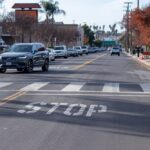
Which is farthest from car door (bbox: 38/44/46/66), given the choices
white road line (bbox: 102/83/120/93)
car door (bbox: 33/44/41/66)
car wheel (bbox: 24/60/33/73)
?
white road line (bbox: 102/83/120/93)

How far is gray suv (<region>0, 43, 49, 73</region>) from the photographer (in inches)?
1296

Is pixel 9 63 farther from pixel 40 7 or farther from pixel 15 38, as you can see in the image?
pixel 40 7

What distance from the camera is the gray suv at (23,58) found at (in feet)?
108

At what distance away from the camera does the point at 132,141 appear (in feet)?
34.1

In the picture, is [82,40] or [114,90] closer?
[114,90]

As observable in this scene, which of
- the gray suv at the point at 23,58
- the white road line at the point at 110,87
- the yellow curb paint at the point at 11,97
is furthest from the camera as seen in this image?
the gray suv at the point at 23,58

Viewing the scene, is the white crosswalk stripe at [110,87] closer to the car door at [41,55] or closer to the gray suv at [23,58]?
the gray suv at [23,58]

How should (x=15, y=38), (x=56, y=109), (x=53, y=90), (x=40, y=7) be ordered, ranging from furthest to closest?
(x=40, y=7)
(x=15, y=38)
(x=53, y=90)
(x=56, y=109)

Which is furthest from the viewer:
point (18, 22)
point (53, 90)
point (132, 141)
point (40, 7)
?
point (40, 7)

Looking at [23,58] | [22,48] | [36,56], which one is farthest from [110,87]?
[22,48]

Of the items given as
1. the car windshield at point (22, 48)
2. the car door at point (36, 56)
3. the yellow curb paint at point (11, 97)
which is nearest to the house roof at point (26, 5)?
the car door at point (36, 56)

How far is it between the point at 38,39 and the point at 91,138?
8478 cm

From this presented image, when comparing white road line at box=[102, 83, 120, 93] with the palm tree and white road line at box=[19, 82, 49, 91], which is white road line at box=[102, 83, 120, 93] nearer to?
white road line at box=[19, 82, 49, 91]

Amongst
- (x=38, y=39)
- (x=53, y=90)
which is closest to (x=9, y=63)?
(x=53, y=90)
